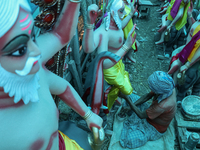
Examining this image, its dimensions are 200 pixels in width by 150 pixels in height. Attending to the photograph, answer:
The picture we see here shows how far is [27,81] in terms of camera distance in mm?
781

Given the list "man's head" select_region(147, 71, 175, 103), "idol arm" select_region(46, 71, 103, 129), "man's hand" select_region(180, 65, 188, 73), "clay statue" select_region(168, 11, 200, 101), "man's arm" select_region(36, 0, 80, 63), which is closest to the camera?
"man's arm" select_region(36, 0, 80, 63)

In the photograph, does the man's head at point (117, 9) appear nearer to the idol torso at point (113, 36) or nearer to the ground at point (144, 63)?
the idol torso at point (113, 36)

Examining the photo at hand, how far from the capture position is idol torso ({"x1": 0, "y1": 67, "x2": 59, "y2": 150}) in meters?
0.83

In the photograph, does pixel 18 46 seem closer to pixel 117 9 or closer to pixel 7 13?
pixel 7 13

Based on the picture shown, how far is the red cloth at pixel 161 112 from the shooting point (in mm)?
1929

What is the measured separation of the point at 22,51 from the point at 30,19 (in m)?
0.13

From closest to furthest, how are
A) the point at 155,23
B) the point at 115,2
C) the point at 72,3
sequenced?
the point at 72,3 → the point at 115,2 → the point at 155,23

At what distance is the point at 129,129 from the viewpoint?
2277 millimetres

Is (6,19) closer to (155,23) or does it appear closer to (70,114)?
(70,114)

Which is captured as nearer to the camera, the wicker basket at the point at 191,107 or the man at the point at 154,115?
the man at the point at 154,115

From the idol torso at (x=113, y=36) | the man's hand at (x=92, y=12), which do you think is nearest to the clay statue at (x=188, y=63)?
the idol torso at (x=113, y=36)

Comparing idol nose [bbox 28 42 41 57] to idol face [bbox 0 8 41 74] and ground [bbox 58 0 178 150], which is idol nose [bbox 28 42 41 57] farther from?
ground [bbox 58 0 178 150]

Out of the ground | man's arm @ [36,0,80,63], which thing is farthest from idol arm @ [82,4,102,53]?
the ground

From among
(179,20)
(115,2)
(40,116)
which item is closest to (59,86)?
(40,116)
